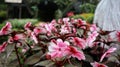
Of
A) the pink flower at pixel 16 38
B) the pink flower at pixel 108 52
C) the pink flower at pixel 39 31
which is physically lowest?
the pink flower at pixel 39 31

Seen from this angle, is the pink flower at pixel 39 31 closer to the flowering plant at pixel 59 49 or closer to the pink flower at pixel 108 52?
the flowering plant at pixel 59 49

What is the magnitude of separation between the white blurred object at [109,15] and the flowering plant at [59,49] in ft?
0.23

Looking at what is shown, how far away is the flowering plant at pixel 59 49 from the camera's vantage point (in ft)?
5.71

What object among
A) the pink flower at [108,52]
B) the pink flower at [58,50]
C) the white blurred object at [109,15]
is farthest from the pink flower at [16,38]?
the white blurred object at [109,15]

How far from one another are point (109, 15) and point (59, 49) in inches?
25.0

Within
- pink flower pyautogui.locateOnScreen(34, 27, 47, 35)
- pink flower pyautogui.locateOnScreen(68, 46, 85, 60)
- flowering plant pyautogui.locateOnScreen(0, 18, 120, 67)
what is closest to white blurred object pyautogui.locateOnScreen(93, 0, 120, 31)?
flowering plant pyautogui.locateOnScreen(0, 18, 120, 67)

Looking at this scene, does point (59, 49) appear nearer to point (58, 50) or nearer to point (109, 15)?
point (58, 50)

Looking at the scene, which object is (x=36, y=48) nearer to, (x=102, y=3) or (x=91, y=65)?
(x=91, y=65)

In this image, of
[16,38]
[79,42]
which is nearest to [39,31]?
[16,38]

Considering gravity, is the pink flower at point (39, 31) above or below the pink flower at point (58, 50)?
below

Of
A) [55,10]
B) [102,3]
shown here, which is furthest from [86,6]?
[102,3]

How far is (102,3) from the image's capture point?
238cm

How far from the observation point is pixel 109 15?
7.49 feet

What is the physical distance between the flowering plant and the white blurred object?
0.07m
